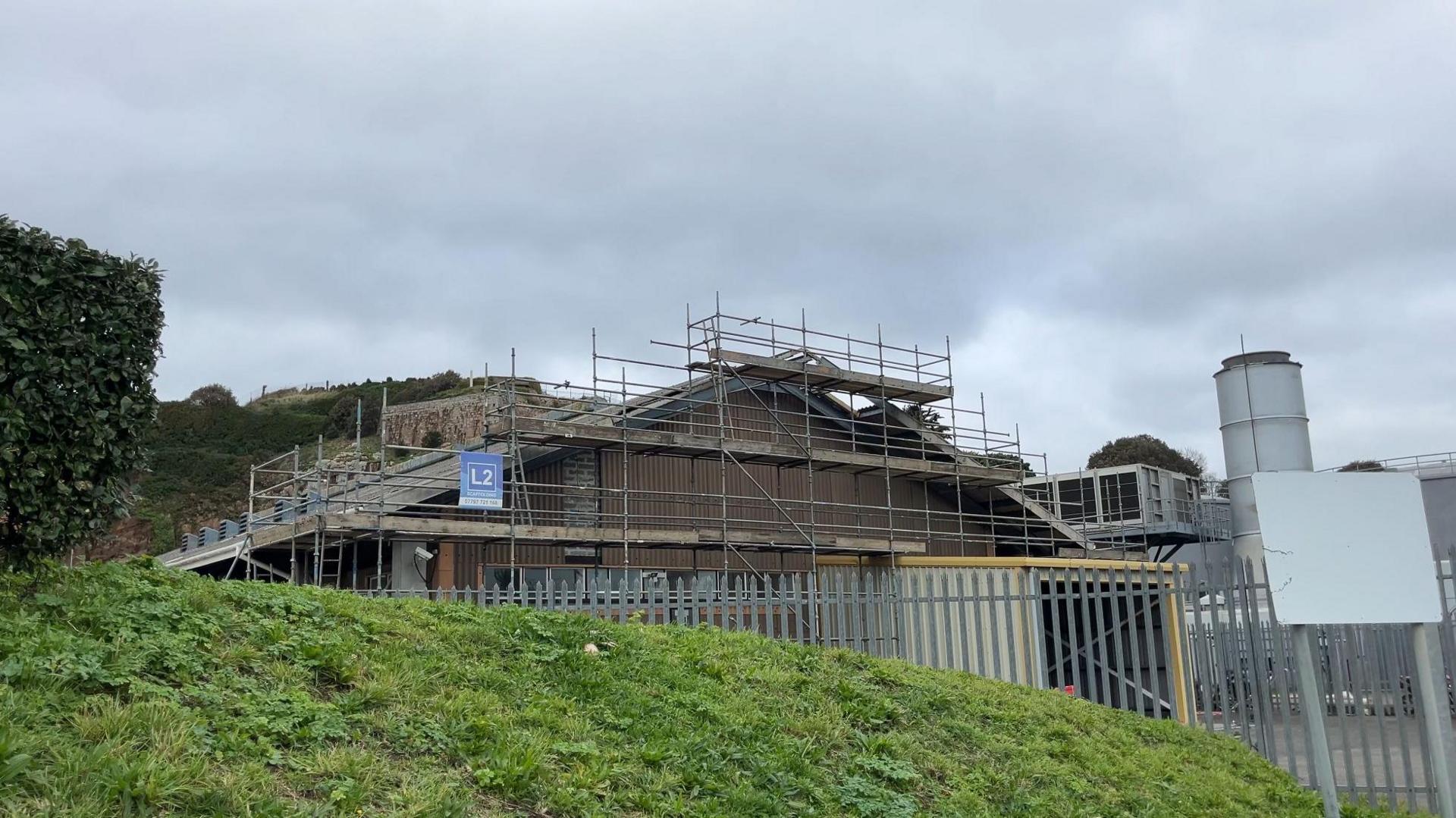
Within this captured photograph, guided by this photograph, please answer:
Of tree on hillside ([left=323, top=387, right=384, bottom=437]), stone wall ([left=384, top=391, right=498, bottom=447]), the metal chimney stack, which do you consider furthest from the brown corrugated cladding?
tree on hillside ([left=323, top=387, right=384, bottom=437])

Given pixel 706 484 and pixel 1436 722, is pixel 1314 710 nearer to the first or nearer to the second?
pixel 1436 722

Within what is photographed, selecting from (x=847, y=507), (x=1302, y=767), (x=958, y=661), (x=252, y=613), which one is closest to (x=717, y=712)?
(x=252, y=613)

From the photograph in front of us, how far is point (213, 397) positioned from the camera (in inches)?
2736

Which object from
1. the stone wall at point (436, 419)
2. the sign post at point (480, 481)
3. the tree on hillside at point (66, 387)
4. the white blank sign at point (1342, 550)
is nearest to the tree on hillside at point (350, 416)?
the stone wall at point (436, 419)

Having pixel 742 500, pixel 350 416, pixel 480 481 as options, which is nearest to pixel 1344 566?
pixel 480 481

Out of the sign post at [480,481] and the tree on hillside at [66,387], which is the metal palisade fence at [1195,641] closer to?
the sign post at [480,481]

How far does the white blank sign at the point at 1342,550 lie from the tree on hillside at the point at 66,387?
746 cm

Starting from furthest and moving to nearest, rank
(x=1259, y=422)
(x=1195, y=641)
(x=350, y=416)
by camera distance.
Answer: (x=350, y=416), (x=1259, y=422), (x=1195, y=641)

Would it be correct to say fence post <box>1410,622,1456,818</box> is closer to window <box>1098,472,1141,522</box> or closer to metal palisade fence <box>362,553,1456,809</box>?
metal palisade fence <box>362,553,1456,809</box>

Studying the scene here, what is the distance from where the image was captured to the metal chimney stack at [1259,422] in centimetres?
3309

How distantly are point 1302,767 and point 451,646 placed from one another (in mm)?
10662

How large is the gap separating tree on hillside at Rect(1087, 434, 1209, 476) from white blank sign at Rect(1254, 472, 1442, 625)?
Result: 224 ft

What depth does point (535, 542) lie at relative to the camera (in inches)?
848

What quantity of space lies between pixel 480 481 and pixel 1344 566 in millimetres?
14893
